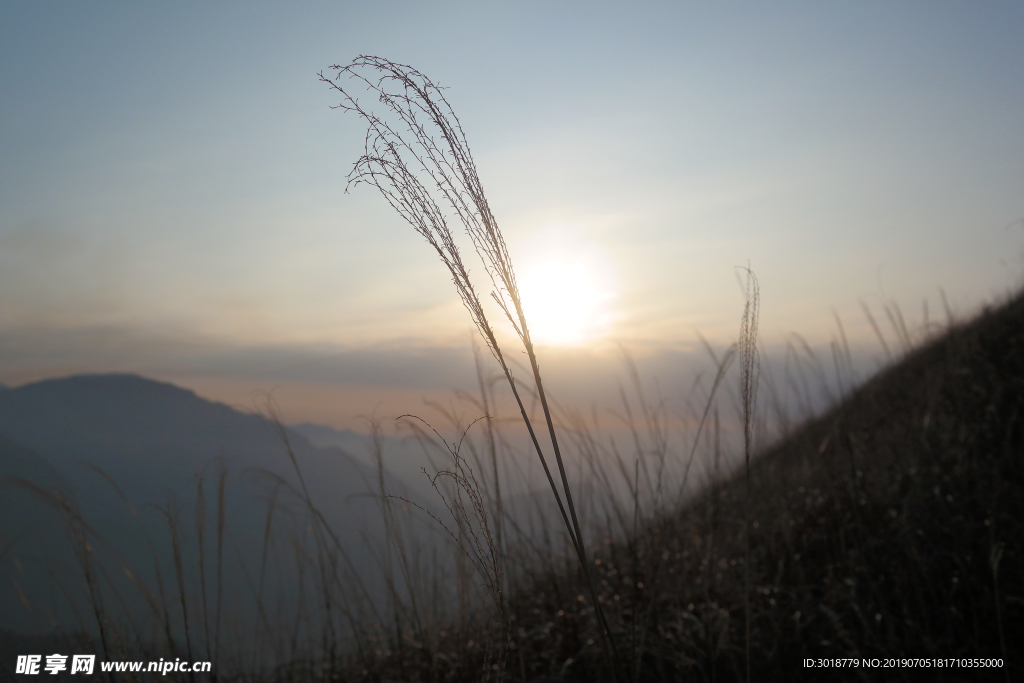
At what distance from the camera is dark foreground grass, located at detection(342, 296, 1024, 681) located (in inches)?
85.7

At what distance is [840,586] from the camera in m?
2.53

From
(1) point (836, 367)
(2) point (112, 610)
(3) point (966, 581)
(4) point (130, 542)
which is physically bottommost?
(3) point (966, 581)

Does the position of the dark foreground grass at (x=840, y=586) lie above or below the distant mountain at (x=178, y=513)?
below

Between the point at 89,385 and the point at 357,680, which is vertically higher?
the point at 89,385

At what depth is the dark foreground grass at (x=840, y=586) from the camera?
7.14ft

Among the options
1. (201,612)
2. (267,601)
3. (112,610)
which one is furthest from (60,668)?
(267,601)

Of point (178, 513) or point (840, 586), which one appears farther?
point (840, 586)

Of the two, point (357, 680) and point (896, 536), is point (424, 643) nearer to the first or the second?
point (357, 680)

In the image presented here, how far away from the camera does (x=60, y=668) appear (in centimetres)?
224

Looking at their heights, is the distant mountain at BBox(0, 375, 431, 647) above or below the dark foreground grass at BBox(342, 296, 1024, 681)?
Result: above

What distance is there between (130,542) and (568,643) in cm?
259

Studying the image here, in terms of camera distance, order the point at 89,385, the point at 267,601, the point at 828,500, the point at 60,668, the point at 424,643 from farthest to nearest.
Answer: the point at 89,385, the point at 828,500, the point at 267,601, the point at 424,643, the point at 60,668

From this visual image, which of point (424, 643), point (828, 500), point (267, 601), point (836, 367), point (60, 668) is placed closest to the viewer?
point (60, 668)

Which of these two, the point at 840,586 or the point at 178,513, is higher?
the point at 178,513
